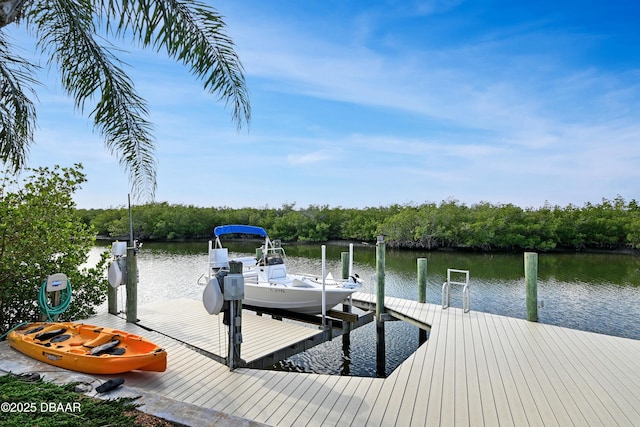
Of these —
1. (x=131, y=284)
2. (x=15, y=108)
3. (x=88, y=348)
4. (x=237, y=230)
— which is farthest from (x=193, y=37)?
(x=237, y=230)

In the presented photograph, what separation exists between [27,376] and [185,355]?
179cm

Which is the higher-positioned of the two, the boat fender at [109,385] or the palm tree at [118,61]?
the palm tree at [118,61]

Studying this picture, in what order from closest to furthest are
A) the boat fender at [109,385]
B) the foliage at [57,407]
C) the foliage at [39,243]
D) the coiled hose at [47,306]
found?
the foliage at [57,407], the boat fender at [109,385], the coiled hose at [47,306], the foliage at [39,243]

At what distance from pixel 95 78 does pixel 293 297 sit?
5.80m

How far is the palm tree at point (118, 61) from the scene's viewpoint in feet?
11.6

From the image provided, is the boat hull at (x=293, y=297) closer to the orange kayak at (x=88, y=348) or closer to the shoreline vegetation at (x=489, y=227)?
the orange kayak at (x=88, y=348)

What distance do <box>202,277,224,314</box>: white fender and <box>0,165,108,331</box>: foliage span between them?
13.7ft

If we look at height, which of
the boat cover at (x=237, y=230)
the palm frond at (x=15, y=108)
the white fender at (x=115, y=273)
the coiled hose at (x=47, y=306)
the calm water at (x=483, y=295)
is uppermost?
the palm frond at (x=15, y=108)

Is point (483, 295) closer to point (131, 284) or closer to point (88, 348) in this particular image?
point (131, 284)

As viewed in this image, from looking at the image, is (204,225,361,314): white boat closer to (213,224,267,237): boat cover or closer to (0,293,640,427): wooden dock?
(213,224,267,237): boat cover

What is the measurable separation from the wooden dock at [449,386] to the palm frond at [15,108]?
3102 mm

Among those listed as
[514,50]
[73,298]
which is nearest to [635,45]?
[514,50]

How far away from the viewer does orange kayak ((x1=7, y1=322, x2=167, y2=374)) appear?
429 centimetres

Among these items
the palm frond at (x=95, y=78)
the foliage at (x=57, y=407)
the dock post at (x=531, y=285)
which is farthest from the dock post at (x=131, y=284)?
the dock post at (x=531, y=285)
